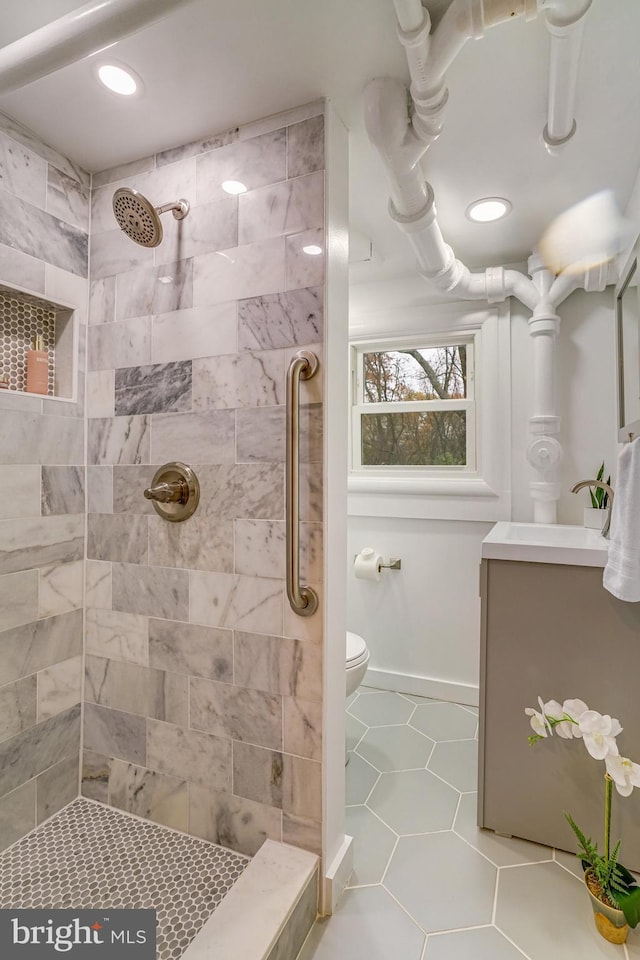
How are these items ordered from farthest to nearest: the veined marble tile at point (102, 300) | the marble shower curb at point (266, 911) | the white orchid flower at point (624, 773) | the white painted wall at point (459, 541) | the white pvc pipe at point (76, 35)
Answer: the white painted wall at point (459, 541), the veined marble tile at point (102, 300), the white orchid flower at point (624, 773), the marble shower curb at point (266, 911), the white pvc pipe at point (76, 35)

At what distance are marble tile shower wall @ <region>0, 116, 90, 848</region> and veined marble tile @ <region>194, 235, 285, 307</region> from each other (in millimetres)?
489

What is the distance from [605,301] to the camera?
227 cm

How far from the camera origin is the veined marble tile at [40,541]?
1.46m

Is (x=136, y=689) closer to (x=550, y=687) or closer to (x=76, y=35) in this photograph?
(x=550, y=687)

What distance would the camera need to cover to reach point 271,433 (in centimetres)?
140

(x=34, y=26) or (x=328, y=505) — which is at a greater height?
(x=34, y=26)


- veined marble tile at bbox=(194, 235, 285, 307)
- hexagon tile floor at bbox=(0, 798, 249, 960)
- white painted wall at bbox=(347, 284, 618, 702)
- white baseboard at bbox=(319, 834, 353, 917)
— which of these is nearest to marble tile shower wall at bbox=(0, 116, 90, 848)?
hexagon tile floor at bbox=(0, 798, 249, 960)

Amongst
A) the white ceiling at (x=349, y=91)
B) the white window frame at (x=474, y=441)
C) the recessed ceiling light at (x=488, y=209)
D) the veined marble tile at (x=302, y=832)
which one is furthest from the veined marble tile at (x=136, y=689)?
the recessed ceiling light at (x=488, y=209)

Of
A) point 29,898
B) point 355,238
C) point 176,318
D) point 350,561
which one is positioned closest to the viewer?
point 29,898

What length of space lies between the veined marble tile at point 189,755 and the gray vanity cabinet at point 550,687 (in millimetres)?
860

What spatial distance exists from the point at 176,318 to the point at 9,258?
0.50m

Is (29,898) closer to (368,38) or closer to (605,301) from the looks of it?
(368,38)

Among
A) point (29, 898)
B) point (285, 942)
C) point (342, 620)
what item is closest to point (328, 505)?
point (342, 620)

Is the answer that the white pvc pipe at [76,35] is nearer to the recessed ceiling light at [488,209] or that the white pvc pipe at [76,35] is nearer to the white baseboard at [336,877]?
the recessed ceiling light at [488,209]
